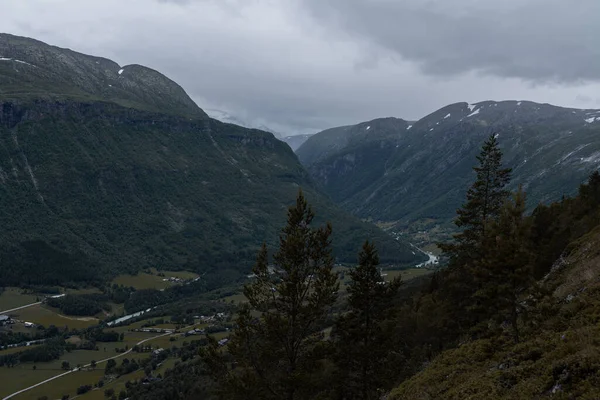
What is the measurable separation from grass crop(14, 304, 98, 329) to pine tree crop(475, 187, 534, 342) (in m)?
159

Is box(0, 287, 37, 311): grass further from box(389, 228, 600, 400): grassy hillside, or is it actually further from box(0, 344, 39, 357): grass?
box(389, 228, 600, 400): grassy hillside

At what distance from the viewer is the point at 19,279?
184 meters

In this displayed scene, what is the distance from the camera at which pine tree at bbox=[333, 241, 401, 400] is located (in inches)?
1209

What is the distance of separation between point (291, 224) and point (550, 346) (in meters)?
14.9

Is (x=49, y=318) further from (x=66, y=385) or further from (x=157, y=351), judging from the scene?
(x=66, y=385)

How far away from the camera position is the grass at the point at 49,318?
496ft

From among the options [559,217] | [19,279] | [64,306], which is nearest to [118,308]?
[64,306]

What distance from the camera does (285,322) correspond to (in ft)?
84.0

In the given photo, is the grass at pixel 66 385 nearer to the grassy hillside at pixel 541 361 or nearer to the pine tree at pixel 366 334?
the pine tree at pixel 366 334

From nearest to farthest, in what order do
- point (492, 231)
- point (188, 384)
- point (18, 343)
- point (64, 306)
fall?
point (492, 231) < point (188, 384) < point (18, 343) < point (64, 306)

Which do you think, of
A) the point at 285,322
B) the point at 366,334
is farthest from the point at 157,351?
the point at 285,322

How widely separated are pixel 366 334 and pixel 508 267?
520 inches

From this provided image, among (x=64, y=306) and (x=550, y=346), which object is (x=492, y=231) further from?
(x=64, y=306)

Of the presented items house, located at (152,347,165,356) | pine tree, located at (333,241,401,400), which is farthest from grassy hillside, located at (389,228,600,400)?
house, located at (152,347,165,356)
